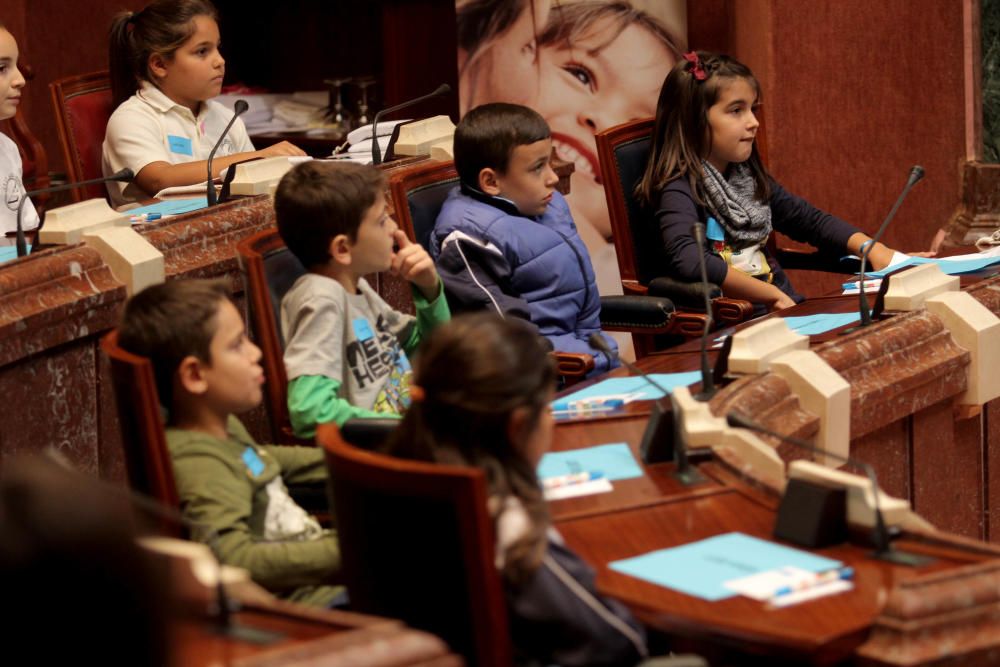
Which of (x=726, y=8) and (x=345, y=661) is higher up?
(x=726, y=8)

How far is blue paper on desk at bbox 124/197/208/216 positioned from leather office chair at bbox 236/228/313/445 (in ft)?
1.97

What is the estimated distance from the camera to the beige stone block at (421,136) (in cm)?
399

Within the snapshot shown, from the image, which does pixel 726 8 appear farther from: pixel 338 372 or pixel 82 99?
pixel 338 372

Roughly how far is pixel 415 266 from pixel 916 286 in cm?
101

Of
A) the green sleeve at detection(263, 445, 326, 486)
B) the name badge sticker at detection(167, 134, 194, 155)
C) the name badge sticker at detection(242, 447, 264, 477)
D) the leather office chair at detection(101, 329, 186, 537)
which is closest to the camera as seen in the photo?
the leather office chair at detection(101, 329, 186, 537)

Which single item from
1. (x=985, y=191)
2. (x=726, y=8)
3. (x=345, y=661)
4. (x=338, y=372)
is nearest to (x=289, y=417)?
(x=338, y=372)

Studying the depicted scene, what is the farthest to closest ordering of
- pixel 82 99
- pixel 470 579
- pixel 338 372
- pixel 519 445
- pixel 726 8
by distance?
pixel 726 8 → pixel 82 99 → pixel 338 372 → pixel 519 445 → pixel 470 579

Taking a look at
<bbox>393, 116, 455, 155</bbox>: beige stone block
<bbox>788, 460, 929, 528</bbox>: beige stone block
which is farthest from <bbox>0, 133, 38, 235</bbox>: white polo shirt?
<bbox>788, 460, 929, 528</bbox>: beige stone block

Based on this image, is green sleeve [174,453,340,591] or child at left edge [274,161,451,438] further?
child at left edge [274,161,451,438]

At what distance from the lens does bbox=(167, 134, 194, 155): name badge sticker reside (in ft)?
13.2

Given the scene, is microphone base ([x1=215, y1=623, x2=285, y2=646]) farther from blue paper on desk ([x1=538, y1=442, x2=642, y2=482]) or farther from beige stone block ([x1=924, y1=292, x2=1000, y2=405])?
beige stone block ([x1=924, y1=292, x2=1000, y2=405])

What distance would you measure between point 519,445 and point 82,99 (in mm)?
2790

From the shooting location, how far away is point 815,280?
5.35 metres

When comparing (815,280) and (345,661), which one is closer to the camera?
(345,661)
